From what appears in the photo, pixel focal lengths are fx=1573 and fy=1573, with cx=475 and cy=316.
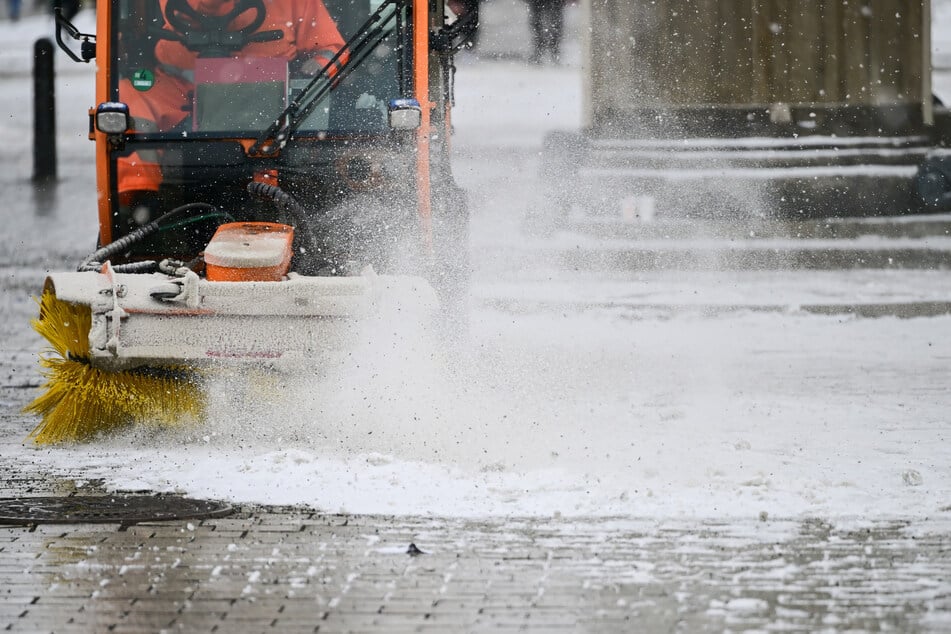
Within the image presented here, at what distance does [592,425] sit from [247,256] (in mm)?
1825

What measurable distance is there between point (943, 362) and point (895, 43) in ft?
25.7

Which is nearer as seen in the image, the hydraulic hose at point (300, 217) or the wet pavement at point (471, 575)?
the wet pavement at point (471, 575)

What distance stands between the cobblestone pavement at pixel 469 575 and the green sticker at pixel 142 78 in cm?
293

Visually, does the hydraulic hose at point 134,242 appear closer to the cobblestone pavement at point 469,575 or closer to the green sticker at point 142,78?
the green sticker at point 142,78

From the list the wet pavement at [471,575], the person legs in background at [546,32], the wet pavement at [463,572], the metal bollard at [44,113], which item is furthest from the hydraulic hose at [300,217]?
the person legs in background at [546,32]

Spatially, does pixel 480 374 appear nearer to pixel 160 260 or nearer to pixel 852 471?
pixel 160 260

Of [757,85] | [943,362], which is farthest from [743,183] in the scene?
[943,362]

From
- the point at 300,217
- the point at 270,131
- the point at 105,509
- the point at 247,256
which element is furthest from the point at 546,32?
the point at 105,509

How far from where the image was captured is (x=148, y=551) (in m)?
5.33

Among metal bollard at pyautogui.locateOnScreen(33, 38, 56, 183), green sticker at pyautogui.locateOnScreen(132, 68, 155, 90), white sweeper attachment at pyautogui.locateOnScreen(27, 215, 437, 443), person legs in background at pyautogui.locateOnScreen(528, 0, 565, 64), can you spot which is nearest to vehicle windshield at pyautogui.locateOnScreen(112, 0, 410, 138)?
green sticker at pyautogui.locateOnScreen(132, 68, 155, 90)

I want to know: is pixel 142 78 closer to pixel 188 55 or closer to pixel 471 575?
pixel 188 55

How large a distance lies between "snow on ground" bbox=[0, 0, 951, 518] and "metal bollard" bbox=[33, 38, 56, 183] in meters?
7.73

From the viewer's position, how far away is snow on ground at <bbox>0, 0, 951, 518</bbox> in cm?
609

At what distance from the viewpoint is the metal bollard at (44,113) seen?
1912 cm
